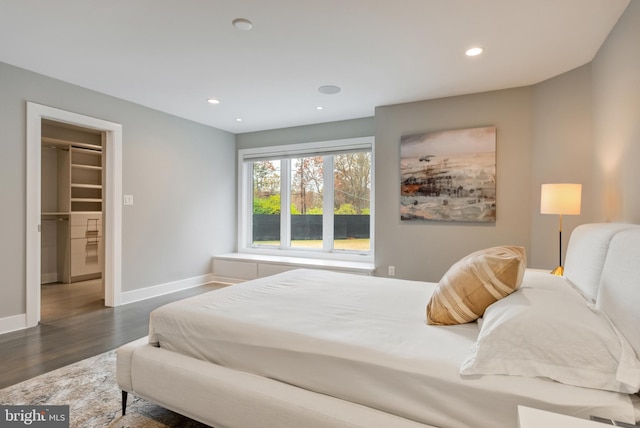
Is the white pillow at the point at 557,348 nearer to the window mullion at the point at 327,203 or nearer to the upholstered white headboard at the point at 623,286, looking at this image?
the upholstered white headboard at the point at 623,286

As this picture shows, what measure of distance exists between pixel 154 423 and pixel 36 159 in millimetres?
2950

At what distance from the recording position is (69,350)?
8.79ft

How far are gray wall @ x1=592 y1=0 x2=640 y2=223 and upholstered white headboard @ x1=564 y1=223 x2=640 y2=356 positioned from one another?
2.24 ft

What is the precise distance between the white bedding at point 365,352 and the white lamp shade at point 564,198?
4.84ft

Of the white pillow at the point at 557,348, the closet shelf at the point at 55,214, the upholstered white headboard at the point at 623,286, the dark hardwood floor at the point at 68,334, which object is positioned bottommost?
the dark hardwood floor at the point at 68,334

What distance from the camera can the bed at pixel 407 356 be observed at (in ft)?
3.52

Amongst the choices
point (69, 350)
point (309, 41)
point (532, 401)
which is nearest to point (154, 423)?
point (69, 350)

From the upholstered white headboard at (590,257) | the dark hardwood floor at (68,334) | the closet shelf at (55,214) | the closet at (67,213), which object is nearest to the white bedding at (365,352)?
the upholstered white headboard at (590,257)

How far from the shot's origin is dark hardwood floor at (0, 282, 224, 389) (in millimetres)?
2424

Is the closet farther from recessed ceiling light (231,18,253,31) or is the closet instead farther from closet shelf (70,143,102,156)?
recessed ceiling light (231,18,253,31)

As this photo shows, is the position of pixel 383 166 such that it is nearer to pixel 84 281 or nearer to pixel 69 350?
pixel 69 350

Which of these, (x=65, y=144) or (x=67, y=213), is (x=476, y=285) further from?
(x=65, y=144)

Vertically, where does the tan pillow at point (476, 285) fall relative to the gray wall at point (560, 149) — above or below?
below

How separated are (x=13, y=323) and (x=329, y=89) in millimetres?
3848
